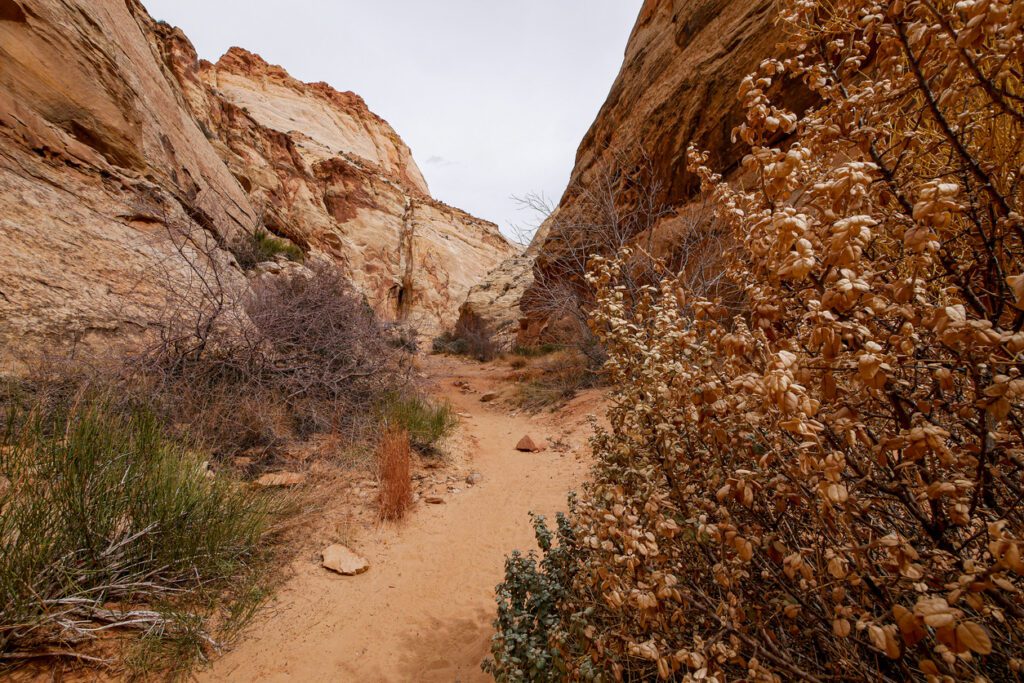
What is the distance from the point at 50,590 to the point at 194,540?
1.94 ft

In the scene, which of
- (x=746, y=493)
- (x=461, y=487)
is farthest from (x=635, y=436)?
(x=461, y=487)

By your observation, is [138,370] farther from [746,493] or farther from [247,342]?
[746,493]

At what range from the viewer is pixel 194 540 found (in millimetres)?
2387

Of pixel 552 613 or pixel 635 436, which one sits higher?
pixel 635 436

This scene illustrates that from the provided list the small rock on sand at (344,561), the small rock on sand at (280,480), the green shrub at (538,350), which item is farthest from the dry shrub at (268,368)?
the green shrub at (538,350)

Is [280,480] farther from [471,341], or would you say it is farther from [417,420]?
[471,341]

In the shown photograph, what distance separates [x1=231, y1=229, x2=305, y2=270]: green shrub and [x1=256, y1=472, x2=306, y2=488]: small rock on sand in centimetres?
556

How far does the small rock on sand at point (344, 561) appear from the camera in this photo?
9.41 feet

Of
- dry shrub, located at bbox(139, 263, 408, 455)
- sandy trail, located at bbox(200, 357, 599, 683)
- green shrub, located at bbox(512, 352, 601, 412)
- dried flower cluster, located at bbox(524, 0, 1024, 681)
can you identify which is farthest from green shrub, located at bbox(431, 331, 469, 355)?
dried flower cluster, located at bbox(524, 0, 1024, 681)

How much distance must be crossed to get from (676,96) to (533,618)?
9418mm

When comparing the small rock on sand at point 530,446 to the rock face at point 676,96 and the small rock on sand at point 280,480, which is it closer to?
the small rock on sand at point 280,480

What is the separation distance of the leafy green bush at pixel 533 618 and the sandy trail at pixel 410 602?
0.51 meters

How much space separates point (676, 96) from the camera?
26.7 ft

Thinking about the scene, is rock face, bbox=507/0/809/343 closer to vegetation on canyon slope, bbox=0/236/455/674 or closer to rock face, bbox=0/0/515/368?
vegetation on canyon slope, bbox=0/236/455/674
